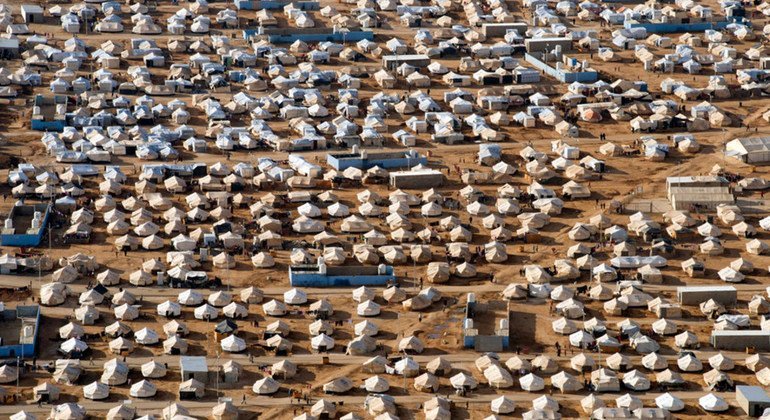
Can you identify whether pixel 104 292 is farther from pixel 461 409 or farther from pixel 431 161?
pixel 431 161

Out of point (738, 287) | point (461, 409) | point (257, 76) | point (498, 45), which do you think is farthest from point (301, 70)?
point (461, 409)

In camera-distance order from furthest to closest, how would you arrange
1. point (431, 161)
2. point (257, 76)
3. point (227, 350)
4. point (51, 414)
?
point (257, 76) → point (431, 161) → point (227, 350) → point (51, 414)

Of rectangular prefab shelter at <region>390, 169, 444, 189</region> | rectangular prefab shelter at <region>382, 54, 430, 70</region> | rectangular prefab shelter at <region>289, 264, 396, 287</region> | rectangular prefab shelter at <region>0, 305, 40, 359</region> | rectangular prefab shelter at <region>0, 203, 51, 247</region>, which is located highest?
rectangular prefab shelter at <region>0, 305, 40, 359</region>

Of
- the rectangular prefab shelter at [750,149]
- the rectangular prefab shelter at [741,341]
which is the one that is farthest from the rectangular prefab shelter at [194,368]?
the rectangular prefab shelter at [750,149]

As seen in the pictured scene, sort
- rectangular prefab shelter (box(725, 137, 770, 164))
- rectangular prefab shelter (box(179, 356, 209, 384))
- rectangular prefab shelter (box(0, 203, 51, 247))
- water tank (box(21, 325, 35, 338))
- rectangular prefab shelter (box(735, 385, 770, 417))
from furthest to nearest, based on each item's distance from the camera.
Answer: rectangular prefab shelter (box(725, 137, 770, 164))
rectangular prefab shelter (box(0, 203, 51, 247))
water tank (box(21, 325, 35, 338))
rectangular prefab shelter (box(179, 356, 209, 384))
rectangular prefab shelter (box(735, 385, 770, 417))

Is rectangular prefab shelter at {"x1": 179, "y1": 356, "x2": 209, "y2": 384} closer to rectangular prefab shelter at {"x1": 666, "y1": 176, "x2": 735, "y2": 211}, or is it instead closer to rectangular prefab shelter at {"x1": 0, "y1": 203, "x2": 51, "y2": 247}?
rectangular prefab shelter at {"x1": 0, "y1": 203, "x2": 51, "y2": 247}

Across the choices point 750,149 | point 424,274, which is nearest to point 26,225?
point 424,274

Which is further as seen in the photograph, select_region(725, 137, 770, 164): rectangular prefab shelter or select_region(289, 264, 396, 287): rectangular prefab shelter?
select_region(725, 137, 770, 164): rectangular prefab shelter

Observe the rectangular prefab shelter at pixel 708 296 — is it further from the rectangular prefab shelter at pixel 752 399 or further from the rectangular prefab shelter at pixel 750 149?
the rectangular prefab shelter at pixel 750 149

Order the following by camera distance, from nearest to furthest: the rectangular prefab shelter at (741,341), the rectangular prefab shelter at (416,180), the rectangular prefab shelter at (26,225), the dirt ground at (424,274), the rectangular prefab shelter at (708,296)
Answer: the dirt ground at (424,274) → the rectangular prefab shelter at (741,341) → the rectangular prefab shelter at (708,296) → the rectangular prefab shelter at (26,225) → the rectangular prefab shelter at (416,180)

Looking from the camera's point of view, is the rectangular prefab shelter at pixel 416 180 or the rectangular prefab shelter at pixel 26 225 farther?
the rectangular prefab shelter at pixel 416 180

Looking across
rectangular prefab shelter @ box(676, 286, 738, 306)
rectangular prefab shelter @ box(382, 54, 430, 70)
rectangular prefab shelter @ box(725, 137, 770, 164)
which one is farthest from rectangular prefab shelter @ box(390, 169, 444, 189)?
rectangular prefab shelter @ box(382, 54, 430, 70)
